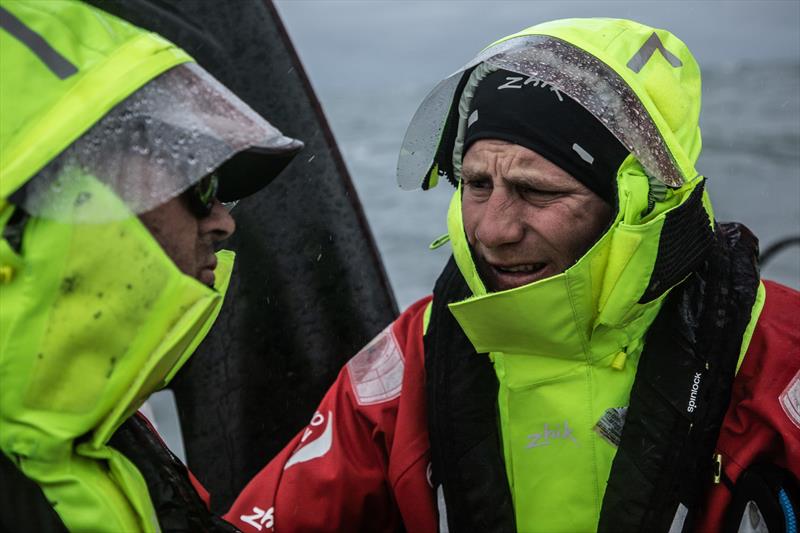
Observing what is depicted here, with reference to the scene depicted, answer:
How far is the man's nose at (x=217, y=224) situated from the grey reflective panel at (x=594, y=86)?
0.83 meters

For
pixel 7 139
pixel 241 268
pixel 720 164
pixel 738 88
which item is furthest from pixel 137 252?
pixel 738 88

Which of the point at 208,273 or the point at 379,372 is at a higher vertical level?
the point at 208,273

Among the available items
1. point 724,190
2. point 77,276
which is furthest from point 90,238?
point 724,190

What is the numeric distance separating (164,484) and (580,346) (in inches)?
36.9

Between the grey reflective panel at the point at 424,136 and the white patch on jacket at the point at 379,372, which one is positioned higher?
the grey reflective panel at the point at 424,136

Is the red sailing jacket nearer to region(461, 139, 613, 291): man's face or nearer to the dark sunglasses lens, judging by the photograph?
region(461, 139, 613, 291): man's face

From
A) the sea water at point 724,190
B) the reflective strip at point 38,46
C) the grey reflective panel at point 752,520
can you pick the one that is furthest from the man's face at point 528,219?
the sea water at point 724,190

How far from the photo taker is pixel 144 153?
4.08 feet

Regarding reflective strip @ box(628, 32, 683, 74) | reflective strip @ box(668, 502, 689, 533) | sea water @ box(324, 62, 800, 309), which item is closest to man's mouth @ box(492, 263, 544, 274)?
reflective strip @ box(628, 32, 683, 74)

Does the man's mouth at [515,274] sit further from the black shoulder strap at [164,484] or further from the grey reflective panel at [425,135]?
the black shoulder strap at [164,484]

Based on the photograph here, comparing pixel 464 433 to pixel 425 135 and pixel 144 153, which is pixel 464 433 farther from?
pixel 144 153

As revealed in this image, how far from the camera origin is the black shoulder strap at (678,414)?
1.87m

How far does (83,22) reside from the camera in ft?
4.16

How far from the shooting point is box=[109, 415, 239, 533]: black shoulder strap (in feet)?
4.73
